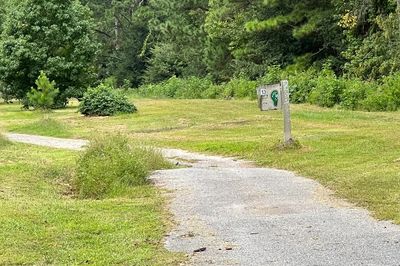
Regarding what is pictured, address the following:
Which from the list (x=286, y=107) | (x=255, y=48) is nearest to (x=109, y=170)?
(x=286, y=107)

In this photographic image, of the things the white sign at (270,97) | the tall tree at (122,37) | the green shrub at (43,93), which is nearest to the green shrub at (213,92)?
the green shrub at (43,93)

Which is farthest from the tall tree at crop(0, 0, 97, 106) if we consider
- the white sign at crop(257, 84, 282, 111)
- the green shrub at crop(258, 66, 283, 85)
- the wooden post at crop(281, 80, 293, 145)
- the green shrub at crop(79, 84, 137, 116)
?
the wooden post at crop(281, 80, 293, 145)

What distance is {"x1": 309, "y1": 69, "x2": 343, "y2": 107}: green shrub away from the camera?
32188 mm

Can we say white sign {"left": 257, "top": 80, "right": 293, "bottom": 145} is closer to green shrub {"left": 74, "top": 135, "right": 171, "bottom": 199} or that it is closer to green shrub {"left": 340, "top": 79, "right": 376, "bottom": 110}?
green shrub {"left": 74, "top": 135, "right": 171, "bottom": 199}

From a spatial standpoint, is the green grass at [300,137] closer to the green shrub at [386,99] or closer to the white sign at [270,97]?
the white sign at [270,97]

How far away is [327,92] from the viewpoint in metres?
32.4

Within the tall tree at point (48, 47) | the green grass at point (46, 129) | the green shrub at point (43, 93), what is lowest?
the green grass at point (46, 129)

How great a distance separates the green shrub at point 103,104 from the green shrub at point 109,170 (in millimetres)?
18761

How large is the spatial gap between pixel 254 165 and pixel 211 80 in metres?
38.6

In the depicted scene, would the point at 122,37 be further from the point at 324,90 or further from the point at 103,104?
the point at 324,90

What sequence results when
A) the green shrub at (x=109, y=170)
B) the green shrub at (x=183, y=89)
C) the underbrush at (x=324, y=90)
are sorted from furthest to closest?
the green shrub at (x=183, y=89)
the underbrush at (x=324, y=90)
the green shrub at (x=109, y=170)

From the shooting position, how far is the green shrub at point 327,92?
1267 inches

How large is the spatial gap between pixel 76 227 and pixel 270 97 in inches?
369

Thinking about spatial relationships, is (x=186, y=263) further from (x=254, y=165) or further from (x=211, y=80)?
(x=211, y=80)
